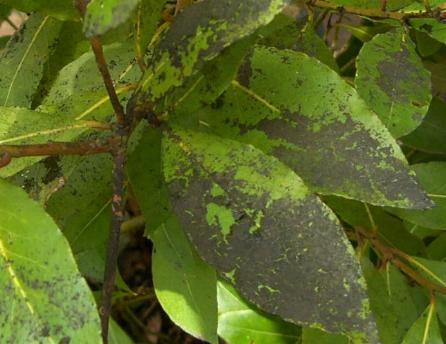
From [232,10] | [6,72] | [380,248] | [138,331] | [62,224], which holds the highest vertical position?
[232,10]

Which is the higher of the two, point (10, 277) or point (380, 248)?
point (10, 277)

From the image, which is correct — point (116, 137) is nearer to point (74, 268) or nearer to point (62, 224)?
point (74, 268)

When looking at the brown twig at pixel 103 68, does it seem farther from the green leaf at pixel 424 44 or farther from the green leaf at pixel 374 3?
the green leaf at pixel 424 44

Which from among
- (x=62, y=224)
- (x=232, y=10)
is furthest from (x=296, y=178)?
(x=62, y=224)

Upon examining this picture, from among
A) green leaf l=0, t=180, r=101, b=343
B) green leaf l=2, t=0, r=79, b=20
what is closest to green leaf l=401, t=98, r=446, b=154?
green leaf l=2, t=0, r=79, b=20

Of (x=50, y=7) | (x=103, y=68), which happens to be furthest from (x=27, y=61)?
(x=103, y=68)

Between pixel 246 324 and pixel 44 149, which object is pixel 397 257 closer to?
pixel 246 324

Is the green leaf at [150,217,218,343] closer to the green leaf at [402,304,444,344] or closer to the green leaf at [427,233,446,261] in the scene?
the green leaf at [402,304,444,344]
